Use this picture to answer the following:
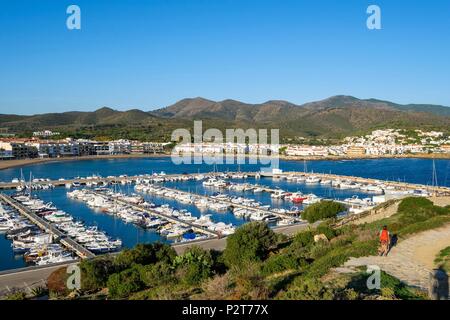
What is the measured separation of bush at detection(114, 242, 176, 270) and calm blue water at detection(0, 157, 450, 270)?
8653 mm

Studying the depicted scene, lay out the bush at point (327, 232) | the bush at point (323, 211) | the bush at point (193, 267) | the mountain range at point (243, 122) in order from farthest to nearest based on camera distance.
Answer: the mountain range at point (243, 122) < the bush at point (323, 211) < the bush at point (327, 232) < the bush at point (193, 267)

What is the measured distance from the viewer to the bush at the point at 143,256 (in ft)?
31.6

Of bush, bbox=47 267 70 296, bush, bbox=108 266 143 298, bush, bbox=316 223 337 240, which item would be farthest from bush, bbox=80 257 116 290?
bush, bbox=316 223 337 240

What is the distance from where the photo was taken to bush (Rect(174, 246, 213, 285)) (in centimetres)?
680

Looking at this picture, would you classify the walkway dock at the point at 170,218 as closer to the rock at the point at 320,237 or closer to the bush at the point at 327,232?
the bush at the point at 327,232

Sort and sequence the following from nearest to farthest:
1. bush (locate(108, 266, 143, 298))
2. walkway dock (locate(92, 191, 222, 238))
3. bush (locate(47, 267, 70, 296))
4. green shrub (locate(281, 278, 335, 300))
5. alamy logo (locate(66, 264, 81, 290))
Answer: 1. green shrub (locate(281, 278, 335, 300))
2. bush (locate(108, 266, 143, 298))
3. alamy logo (locate(66, 264, 81, 290))
4. bush (locate(47, 267, 70, 296))
5. walkway dock (locate(92, 191, 222, 238))

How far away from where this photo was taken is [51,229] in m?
20.7

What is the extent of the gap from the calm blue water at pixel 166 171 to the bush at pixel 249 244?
1037 cm

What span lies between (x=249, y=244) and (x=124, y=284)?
2.92 meters

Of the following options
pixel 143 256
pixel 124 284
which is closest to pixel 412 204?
pixel 143 256

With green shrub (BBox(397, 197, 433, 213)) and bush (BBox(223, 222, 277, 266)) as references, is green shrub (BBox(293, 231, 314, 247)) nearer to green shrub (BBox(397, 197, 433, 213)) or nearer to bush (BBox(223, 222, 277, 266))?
bush (BBox(223, 222, 277, 266))

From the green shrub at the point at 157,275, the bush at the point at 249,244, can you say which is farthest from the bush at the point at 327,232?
the green shrub at the point at 157,275

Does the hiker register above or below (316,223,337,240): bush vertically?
above
